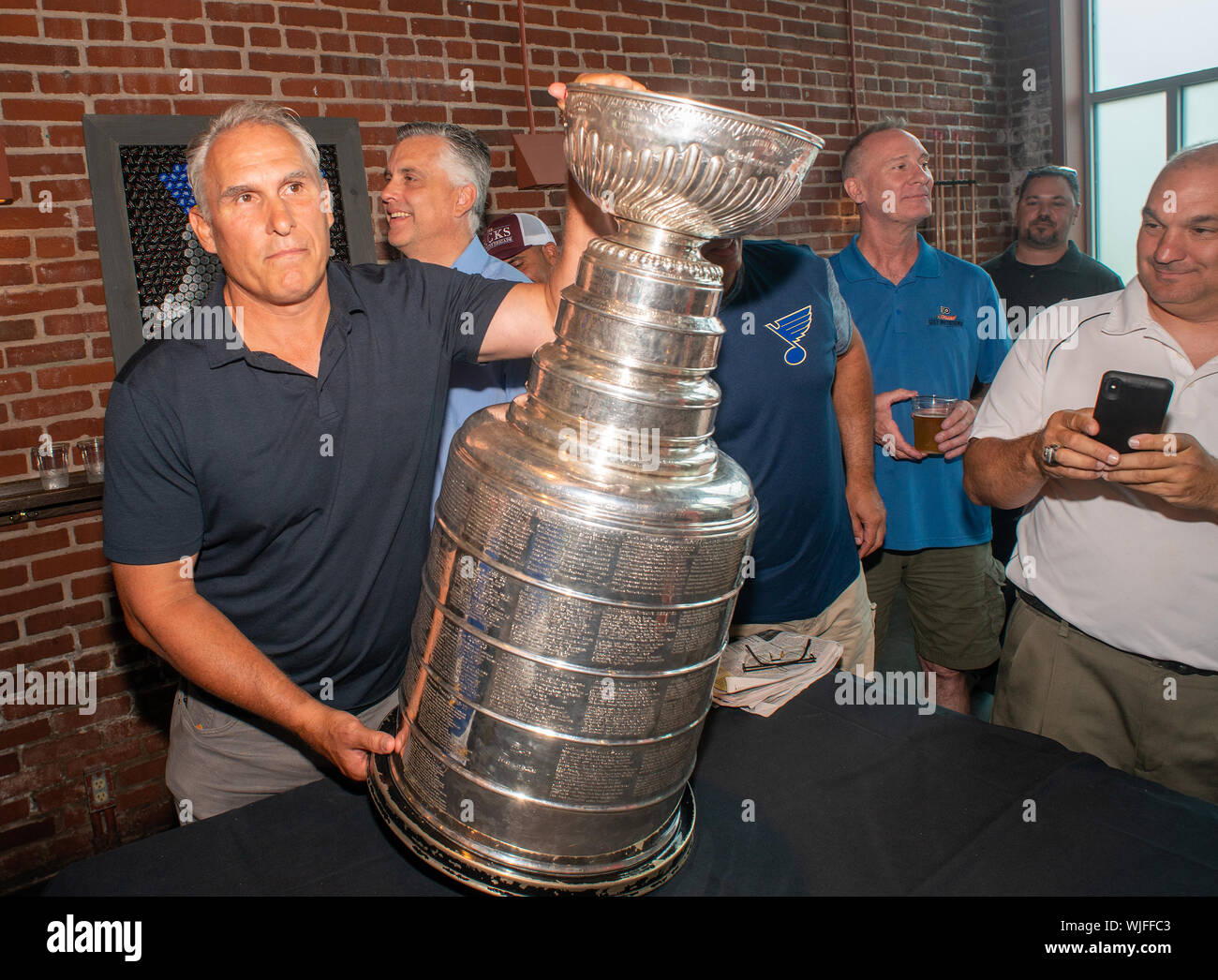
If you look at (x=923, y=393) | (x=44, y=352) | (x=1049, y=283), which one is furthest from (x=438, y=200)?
(x=1049, y=283)

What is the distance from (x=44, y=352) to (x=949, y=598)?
126 inches

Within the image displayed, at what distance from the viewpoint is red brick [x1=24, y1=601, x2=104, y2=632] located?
306 centimetres

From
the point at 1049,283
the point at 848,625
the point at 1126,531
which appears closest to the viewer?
the point at 1126,531

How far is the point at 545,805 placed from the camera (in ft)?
3.76

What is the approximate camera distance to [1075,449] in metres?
1.71

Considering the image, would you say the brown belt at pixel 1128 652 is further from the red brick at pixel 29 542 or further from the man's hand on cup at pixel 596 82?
the red brick at pixel 29 542

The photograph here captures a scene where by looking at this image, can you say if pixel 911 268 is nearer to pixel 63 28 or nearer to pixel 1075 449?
pixel 1075 449

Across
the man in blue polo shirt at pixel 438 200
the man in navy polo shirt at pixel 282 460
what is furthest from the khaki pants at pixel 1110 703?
the man in blue polo shirt at pixel 438 200

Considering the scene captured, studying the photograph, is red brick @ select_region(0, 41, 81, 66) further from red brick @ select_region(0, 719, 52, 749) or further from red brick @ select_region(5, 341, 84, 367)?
red brick @ select_region(0, 719, 52, 749)

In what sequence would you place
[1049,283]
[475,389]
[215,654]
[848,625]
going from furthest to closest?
[1049,283]
[848,625]
[475,389]
[215,654]

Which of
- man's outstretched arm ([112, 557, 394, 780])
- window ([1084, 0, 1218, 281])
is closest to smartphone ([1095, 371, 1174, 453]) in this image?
man's outstretched arm ([112, 557, 394, 780])

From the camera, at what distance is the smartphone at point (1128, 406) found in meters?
1.58
